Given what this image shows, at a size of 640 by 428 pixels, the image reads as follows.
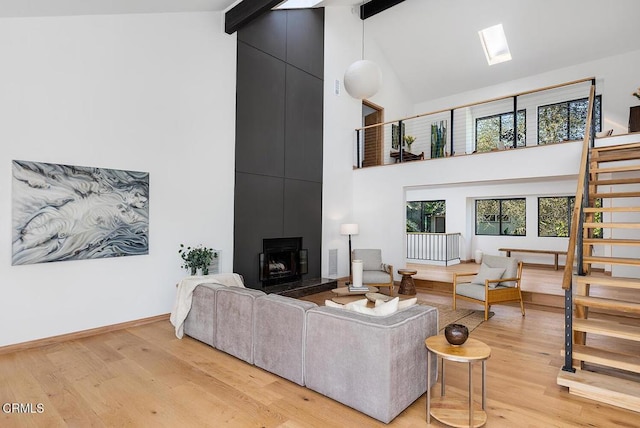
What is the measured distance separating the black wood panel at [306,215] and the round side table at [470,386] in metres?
4.53

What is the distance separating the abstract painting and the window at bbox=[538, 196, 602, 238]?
1001 cm

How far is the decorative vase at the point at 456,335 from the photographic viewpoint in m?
2.43

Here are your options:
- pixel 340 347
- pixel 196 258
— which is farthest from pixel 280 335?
pixel 196 258

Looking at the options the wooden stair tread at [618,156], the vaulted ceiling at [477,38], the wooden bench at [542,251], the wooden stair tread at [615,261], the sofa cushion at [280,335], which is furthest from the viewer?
the wooden bench at [542,251]

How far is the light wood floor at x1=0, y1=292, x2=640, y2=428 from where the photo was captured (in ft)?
8.09

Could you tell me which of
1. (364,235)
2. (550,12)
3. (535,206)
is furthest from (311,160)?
(535,206)

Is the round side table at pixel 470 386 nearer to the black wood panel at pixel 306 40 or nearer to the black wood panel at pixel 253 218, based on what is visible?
the black wood panel at pixel 253 218

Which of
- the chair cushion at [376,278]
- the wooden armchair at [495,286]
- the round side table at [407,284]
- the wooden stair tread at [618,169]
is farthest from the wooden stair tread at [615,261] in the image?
the round side table at [407,284]

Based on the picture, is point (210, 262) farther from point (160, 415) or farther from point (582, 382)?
point (582, 382)

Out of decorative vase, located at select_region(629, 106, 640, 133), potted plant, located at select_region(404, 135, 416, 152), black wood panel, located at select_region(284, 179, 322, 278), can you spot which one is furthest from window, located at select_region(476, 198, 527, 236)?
black wood panel, located at select_region(284, 179, 322, 278)

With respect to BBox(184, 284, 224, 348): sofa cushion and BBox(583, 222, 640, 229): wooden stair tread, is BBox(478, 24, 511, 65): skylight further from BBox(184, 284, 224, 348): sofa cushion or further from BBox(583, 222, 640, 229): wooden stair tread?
BBox(184, 284, 224, 348): sofa cushion

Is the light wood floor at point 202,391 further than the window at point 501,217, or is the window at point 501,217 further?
the window at point 501,217

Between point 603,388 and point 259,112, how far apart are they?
586cm

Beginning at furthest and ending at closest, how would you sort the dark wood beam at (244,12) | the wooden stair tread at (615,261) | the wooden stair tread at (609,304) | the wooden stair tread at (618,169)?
1. the dark wood beam at (244,12)
2. the wooden stair tread at (618,169)
3. the wooden stair tread at (615,261)
4. the wooden stair tread at (609,304)
